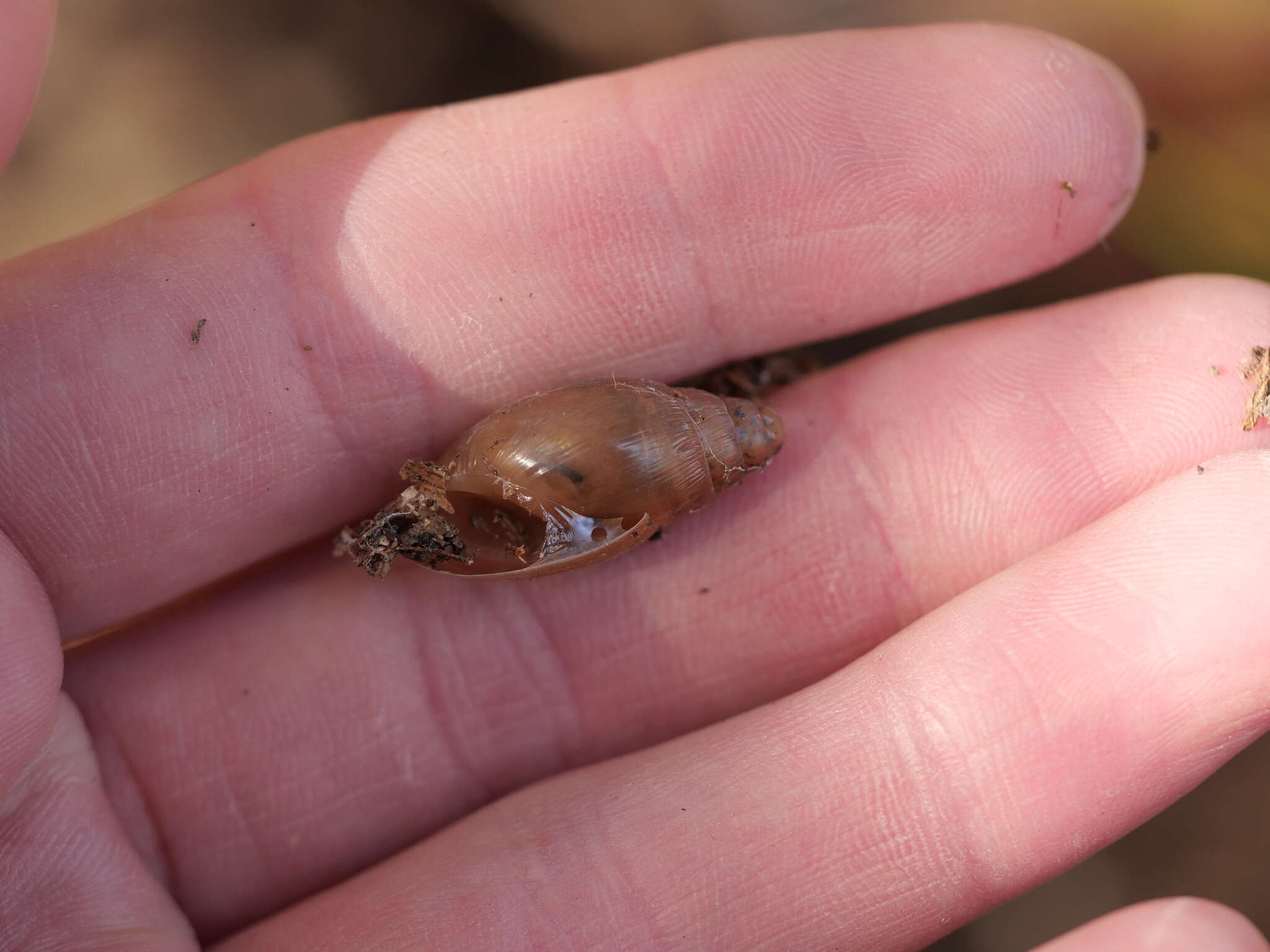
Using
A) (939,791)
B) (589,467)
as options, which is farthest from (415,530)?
(939,791)

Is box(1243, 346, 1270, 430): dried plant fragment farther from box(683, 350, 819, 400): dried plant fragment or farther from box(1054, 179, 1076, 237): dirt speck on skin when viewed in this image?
box(683, 350, 819, 400): dried plant fragment

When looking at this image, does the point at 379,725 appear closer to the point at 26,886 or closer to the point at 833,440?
the point at 26,886

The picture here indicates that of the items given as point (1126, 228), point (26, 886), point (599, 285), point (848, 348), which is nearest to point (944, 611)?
point (599, 285)

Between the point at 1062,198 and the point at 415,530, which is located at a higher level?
the point at 1062,198

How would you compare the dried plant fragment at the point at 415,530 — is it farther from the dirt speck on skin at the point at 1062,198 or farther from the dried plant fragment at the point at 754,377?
the dirt speck on skin at the point at 1062,198

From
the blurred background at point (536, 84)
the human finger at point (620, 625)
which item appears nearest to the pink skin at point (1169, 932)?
the human finger at point (620, 625)

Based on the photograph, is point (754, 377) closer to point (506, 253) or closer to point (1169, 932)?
point (506, 253)
